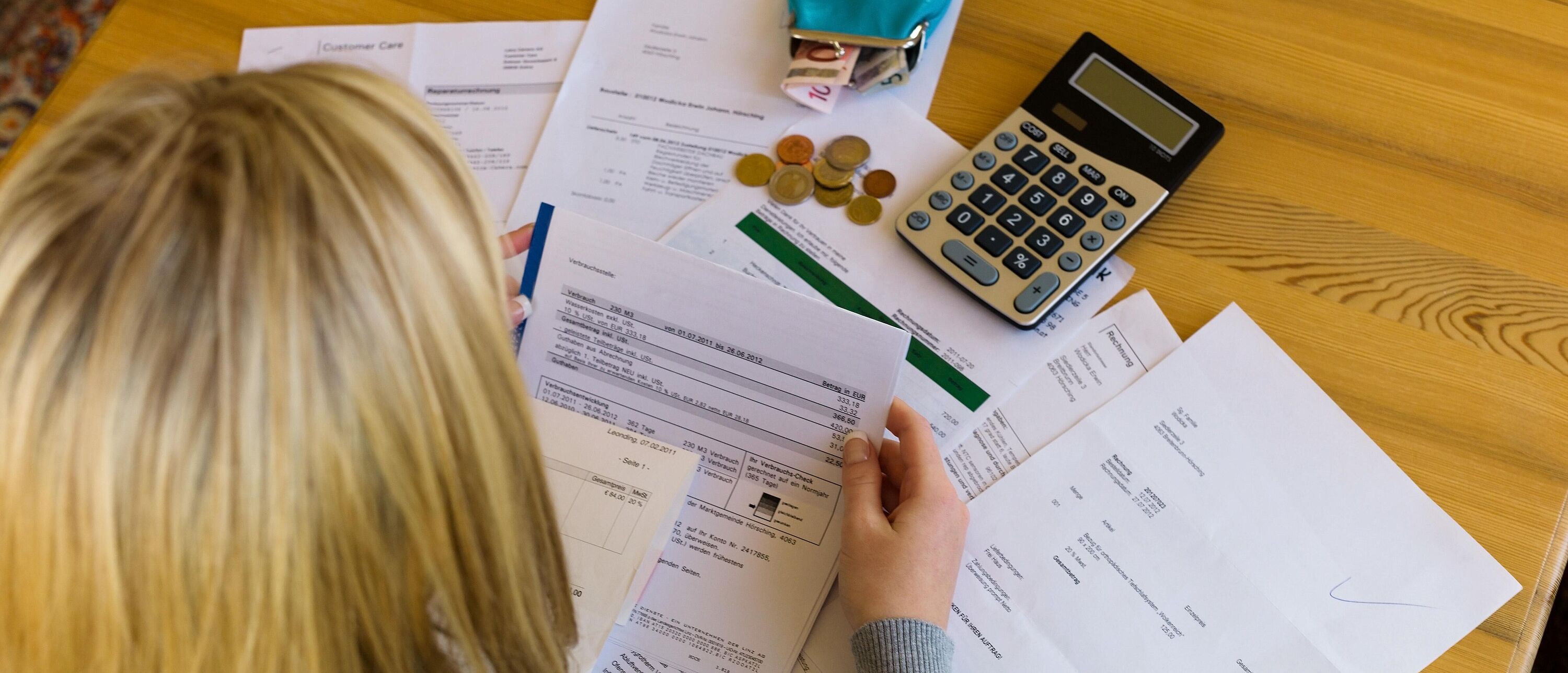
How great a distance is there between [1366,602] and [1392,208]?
0.87 feet

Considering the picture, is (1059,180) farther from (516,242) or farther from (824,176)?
(516,242)

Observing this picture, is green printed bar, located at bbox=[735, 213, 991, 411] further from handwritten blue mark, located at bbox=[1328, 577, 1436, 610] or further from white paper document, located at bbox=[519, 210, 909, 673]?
handwritten blue mark, located at bbox=[1328, 577, 1436, 610]

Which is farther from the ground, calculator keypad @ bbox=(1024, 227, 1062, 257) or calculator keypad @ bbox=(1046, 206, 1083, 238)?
calculator keypad @ bbox=(1046, 206, 1083, 238)

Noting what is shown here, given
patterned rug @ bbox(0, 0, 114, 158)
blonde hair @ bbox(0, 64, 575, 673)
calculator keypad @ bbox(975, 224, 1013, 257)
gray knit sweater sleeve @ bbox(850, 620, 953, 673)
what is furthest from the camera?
patterned rug @ bbox(0, 0, 114, 158)

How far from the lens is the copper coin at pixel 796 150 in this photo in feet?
2.14

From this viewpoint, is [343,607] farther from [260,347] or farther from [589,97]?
[589,97]

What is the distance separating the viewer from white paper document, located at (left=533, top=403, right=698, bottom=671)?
553mm

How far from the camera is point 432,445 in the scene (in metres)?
0.36

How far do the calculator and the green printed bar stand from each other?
0.17ft

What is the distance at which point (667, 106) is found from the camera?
26.9 inches

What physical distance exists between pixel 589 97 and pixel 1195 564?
0.53 meters

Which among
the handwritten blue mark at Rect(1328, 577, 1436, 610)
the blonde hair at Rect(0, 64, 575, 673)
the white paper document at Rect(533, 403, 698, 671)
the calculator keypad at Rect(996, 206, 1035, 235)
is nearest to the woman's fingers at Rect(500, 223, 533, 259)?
the white paper document at Rect(533, 403, 698, 671)

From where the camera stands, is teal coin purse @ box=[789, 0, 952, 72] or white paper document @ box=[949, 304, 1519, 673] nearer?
white paper document @ box=[949, 304, 1519, 673]

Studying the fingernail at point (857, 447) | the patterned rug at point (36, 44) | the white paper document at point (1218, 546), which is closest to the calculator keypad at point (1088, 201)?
the white paper document at point (1218, 546)
